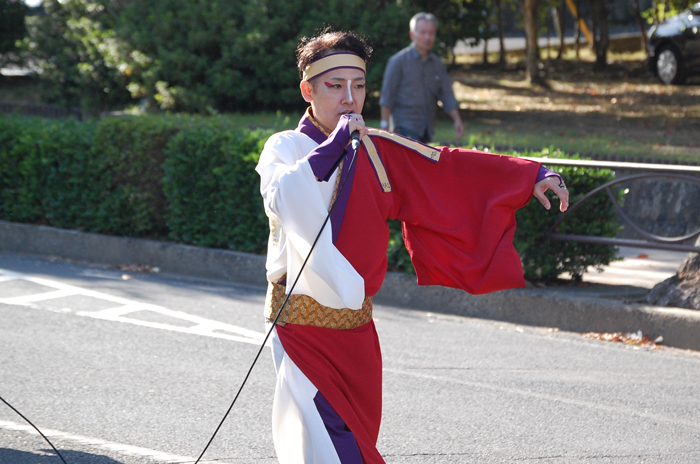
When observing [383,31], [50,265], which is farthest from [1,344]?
[383,31]

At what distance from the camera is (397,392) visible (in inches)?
195

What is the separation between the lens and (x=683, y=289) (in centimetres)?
622

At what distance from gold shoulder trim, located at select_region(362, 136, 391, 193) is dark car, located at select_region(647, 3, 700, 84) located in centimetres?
1455

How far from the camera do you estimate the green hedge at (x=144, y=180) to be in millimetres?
8078

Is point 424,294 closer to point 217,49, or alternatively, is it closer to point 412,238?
point 412,238

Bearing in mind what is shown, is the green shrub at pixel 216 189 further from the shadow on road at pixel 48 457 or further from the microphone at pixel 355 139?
the microphone at pixel 355 139

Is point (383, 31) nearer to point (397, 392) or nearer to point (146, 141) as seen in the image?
point (146, 141)

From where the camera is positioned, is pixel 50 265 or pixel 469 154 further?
pixel 50 265

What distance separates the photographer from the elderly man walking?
881cm

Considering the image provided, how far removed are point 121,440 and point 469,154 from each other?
2.30 m

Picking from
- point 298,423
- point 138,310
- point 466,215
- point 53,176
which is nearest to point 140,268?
point 53,176

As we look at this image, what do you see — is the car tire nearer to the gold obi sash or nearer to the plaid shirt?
the plaid shirt

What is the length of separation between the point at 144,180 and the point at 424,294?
3.44 m

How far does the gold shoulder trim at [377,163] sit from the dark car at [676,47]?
1455cm
